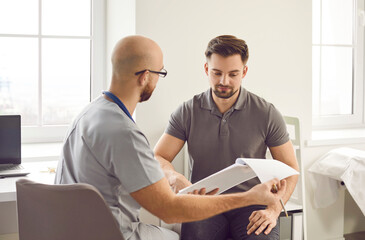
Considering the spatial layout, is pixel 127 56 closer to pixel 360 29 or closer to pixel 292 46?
pixel 292 46

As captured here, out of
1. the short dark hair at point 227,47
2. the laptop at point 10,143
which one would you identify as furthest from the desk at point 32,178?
the short dark hair at point 227,47

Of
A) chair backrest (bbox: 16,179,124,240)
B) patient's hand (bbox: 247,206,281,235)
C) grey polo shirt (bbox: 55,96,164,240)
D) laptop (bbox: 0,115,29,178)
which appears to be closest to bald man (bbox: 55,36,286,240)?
grey polo shirt (bbox: 55,96,164,240)

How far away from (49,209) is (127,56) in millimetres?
513

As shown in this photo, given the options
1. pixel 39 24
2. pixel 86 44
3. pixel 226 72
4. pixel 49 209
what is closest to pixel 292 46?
pixel 226 72

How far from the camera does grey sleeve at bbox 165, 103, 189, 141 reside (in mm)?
2114

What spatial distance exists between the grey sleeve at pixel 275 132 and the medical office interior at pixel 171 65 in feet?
1.57

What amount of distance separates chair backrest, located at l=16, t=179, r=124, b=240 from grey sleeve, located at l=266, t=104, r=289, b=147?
1.00m

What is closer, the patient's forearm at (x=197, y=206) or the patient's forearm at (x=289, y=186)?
the patient's forearm at (x=197, y=206)

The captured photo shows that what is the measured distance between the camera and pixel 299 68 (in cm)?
283

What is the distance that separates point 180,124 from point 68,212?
956mm

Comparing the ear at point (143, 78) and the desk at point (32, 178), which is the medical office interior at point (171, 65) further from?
the ear at point (143, 78)

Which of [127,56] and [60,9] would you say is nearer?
[127,56]

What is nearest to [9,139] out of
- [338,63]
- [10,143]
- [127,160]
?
[10,143]

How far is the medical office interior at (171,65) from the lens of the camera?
8.05ft
